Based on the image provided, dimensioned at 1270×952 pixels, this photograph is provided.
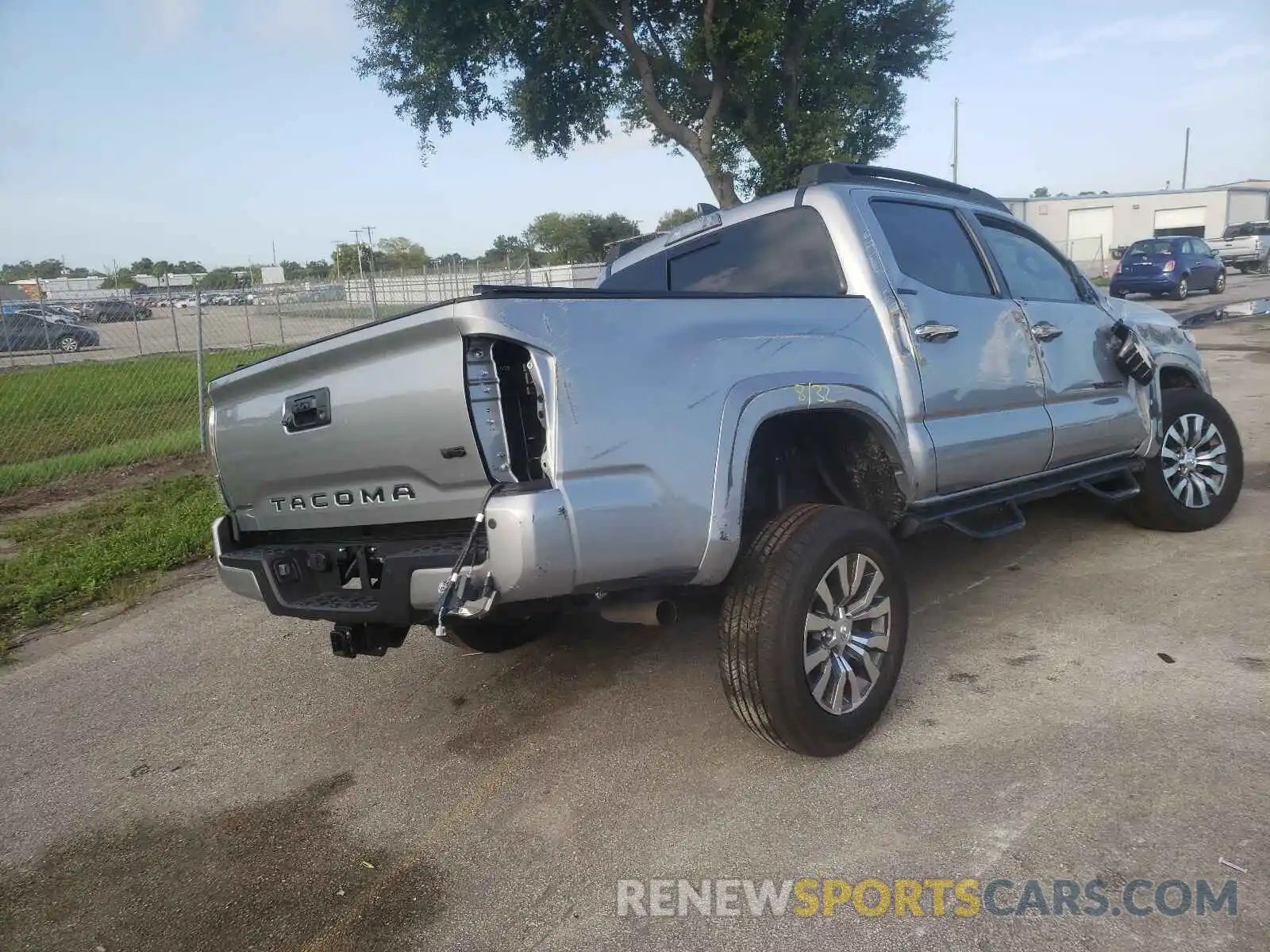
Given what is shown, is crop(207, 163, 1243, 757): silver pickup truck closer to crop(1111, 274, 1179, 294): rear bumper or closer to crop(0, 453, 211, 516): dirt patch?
crop(0, 453, 211, 516): dirt patch

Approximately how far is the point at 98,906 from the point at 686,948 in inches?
67.4

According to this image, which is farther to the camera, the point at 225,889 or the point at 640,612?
the point at 640,612

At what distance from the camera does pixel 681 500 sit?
2.75 metres

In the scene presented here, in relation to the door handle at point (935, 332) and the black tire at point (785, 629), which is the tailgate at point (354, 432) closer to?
the black tire at point (785, 629)

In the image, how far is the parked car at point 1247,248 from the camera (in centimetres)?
3406

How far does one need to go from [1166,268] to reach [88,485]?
2464cm

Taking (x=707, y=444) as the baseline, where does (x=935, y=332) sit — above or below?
above

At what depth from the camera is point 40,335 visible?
59.7ft

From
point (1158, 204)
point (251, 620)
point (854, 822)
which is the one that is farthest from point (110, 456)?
point (1158, 204)

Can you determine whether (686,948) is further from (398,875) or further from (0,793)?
(0,793)

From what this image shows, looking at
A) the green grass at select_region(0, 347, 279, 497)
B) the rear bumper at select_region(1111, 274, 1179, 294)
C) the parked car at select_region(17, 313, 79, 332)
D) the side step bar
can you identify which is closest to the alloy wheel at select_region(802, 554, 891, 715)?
the side step bar

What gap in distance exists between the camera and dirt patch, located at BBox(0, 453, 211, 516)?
791cm

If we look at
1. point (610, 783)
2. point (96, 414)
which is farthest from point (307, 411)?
point (96, 414)

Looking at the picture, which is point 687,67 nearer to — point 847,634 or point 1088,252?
point 847,634
